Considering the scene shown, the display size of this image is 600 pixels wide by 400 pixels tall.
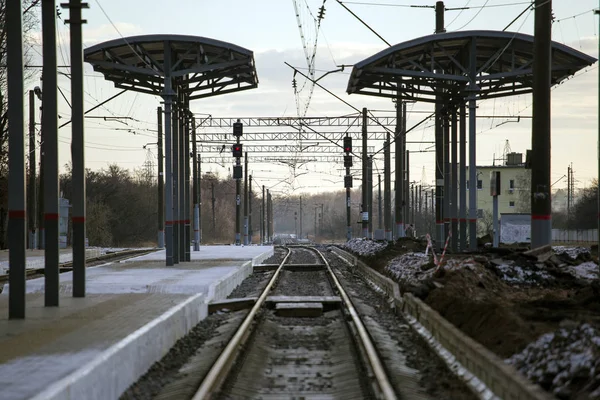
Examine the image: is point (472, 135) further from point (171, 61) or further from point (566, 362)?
point (566, 362)

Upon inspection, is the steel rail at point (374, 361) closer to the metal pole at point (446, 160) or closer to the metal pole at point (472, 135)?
the metal pole at point (472, 135)

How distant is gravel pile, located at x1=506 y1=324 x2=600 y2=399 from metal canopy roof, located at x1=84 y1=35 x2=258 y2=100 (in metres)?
17.1

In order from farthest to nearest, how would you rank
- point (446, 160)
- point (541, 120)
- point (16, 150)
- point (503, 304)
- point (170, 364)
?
1. point (446, 160)
2. point (541, 120)
3. point (503, 304)
4. point (16, 150)
5. point (170, 364)

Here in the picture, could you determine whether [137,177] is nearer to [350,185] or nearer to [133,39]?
[350,185]

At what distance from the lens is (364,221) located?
182ft

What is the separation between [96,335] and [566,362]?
231 inches

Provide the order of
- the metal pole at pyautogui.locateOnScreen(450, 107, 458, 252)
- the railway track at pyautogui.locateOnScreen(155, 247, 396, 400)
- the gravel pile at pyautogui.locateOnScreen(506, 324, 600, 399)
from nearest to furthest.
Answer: the gravel pile at pyautogui.locateOnScreen(506, 324, 600, 399) < the railway track at pyautogui.locateOnScreen(155, 247, 396, 400) < the metal pole at pyautogui.locateOnScreen(450, 107, 458, 252)

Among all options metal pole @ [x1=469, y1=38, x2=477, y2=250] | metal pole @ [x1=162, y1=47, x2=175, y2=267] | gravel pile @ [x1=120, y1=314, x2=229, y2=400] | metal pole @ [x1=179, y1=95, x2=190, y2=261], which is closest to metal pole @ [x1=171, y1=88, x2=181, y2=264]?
metal pole @ [x1=179, y1=95, x2=190, y2=261]

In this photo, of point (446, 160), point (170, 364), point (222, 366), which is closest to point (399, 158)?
point (446, 160)

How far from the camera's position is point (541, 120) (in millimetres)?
20422

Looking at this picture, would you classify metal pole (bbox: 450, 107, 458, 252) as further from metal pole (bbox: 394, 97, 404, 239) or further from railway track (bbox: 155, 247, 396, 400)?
railway track (bbox: 155, 247, 396, 400)

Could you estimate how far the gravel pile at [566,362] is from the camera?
6895 mm

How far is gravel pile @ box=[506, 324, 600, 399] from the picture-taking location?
22.6ft

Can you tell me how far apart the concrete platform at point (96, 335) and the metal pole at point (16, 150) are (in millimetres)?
841
